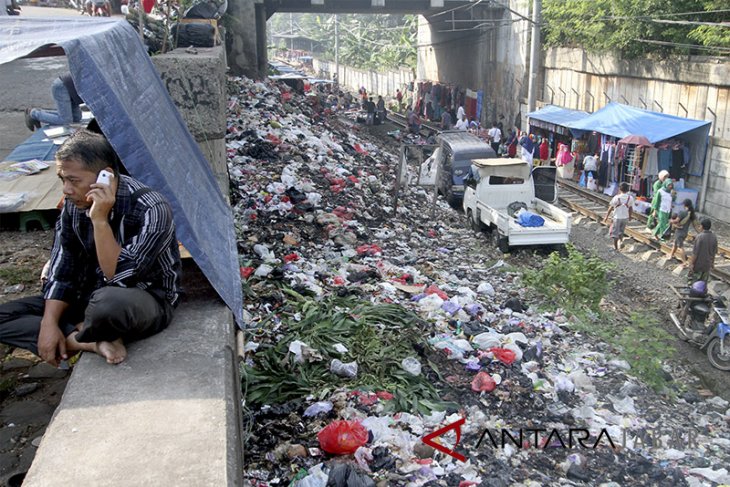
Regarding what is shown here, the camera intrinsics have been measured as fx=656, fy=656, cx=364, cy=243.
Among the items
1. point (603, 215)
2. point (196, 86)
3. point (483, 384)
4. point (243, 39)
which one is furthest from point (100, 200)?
point (243, 39)

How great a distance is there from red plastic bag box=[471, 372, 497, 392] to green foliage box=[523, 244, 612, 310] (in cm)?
314

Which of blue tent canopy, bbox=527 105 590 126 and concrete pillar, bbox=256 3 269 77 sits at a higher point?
concrete pillar, bbox=256 3 269 77

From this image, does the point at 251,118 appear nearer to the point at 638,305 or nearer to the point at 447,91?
the point at 638,305

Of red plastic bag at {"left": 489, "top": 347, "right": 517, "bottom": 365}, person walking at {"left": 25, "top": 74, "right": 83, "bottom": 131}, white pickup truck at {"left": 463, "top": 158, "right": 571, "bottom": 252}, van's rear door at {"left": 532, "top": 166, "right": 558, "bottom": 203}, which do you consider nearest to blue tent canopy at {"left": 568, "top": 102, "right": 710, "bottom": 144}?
van's rear door at {"left": 532, "top": 166, "right": 558, "bottom": 203}

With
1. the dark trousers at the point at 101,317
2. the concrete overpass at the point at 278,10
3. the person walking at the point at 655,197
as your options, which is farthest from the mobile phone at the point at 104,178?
the concrete overpass at the point at 278,10

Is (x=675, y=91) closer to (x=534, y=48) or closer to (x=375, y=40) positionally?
(x=534, y=48)

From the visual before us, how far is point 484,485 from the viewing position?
417cm

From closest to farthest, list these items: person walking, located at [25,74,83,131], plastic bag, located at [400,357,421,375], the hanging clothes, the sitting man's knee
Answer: the sitting man's knee → plastic bag, located at [400,357,421,375] → person walking, located at [25,74,83,131] → the hanging clothes

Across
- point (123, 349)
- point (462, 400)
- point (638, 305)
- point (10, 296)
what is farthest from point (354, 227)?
point (123, 349)

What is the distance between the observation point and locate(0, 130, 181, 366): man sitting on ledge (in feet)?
10.3

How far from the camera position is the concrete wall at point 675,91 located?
46.8ft

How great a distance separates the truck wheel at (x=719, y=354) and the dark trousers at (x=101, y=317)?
680 centimetres

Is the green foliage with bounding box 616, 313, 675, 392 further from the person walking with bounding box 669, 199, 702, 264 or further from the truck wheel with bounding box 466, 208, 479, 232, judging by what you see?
the truck wheel with bounding box 466, 208, 479, 232

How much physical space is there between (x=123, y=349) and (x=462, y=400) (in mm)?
3051
